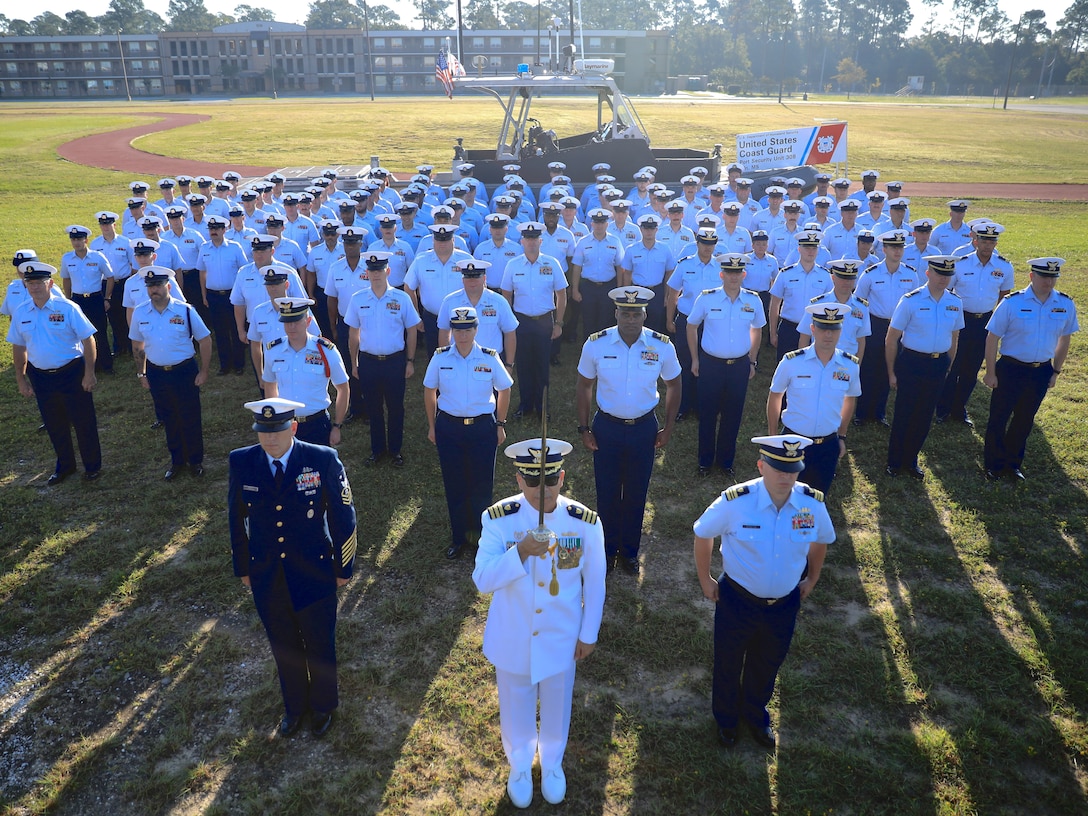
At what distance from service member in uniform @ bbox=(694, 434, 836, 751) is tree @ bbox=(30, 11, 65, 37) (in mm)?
126966

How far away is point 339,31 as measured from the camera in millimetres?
80000

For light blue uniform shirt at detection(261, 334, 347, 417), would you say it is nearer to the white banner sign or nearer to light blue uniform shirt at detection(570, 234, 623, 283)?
light blue uniform shirt at detection(570, 234, 623, 283)

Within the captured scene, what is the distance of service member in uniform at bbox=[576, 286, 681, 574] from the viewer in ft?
16.5

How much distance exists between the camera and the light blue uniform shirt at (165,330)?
624cm

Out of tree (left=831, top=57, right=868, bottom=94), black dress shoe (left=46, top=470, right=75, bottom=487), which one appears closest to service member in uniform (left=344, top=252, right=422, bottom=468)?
black dress shoe (left=46, top=470, right=75, bottom=487)

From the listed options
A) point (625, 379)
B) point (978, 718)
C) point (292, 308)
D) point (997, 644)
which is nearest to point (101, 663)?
point (292, 308)

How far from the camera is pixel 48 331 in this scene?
6.02m

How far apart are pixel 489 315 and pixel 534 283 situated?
1202 millimetres

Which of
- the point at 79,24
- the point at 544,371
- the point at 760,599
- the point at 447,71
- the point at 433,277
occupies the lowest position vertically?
the point at 544,371

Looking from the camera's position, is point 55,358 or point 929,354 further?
point 929,354

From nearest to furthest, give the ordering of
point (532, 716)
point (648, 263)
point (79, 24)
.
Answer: point (532, 716) < point (648, 263) < point (79, 24)

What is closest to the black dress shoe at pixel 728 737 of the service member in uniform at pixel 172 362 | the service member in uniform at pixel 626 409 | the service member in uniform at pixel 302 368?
the service member in uniform at pixel 626 409

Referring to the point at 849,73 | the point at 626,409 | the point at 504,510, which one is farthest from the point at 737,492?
the point at 849,73

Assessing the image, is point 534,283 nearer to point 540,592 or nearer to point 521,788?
point 540,592
